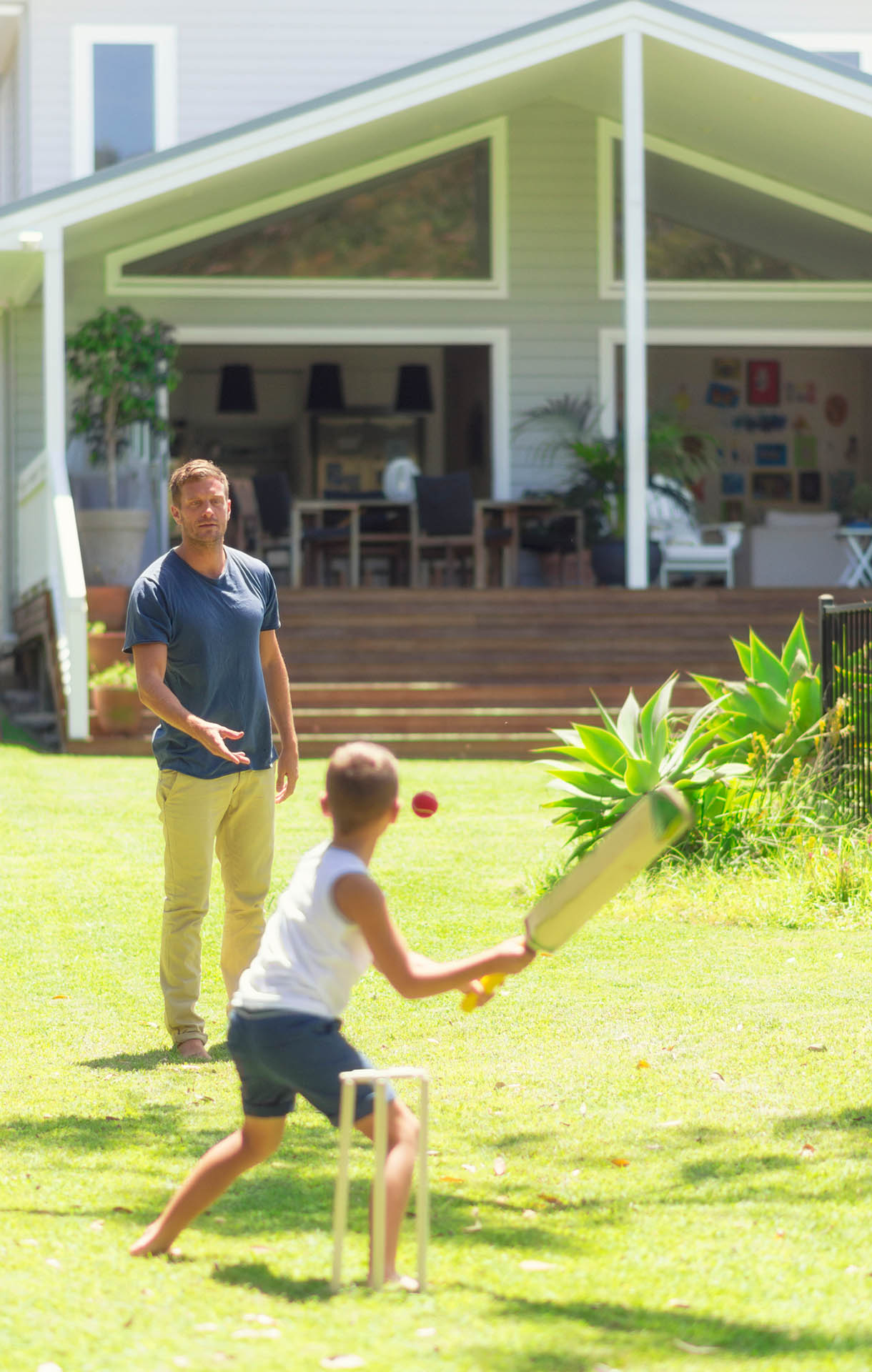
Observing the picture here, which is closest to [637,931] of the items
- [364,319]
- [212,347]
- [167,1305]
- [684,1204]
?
[684,1204]

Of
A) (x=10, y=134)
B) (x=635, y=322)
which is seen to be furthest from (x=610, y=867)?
(x=10, y=134)

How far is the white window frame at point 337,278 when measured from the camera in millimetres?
15750

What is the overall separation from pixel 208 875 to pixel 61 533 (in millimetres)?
7856

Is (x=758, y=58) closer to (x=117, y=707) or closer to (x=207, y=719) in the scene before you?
(x=117, y=707)

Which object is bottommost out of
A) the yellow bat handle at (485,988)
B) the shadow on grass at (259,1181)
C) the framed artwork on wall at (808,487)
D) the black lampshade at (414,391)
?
the shadow on grass at (259,1181)

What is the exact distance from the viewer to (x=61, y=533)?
12.3 meters

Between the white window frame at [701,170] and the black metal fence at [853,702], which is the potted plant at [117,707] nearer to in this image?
the black metal fence at [853,702]

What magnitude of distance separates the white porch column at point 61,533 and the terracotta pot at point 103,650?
5.9 inches

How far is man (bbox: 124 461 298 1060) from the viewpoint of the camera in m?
4.63

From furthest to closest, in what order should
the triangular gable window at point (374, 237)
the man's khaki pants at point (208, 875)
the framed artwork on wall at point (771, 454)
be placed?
the framed artwork on wall at point (771, 454)
the triangular gable window at point (374, 237)
the man's khaki pants at point (208, 875)

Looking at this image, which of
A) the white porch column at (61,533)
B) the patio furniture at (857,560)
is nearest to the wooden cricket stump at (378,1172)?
the white porch column at (61,533)

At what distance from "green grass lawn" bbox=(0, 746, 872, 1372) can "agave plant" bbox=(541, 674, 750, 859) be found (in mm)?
323

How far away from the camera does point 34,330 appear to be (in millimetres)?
15938

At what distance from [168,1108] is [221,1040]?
Result: 72 cm
